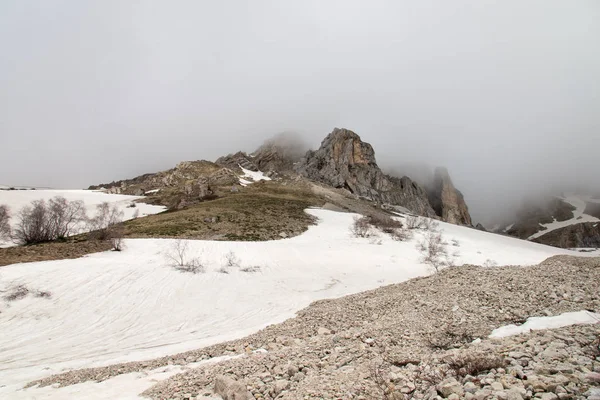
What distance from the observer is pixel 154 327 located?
14.3m

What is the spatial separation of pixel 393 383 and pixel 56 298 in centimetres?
1773

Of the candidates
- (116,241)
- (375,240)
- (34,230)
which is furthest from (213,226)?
(375,240)

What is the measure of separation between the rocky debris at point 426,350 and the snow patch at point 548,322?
1.04 ft

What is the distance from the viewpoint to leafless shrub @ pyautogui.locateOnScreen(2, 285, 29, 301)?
556 inches

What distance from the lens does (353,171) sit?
147m

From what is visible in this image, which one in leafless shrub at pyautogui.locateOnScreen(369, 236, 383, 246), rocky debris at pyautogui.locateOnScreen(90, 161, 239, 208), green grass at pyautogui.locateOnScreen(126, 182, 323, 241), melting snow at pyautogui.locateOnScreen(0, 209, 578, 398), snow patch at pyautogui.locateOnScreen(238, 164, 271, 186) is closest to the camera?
melting snow at pyautogui.locateOnScreen(0, 209, 578, 398)

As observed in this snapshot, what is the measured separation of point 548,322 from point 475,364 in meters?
4.08

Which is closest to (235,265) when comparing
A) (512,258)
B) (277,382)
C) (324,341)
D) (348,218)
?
(324,341)

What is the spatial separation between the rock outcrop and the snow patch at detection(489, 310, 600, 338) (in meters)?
121

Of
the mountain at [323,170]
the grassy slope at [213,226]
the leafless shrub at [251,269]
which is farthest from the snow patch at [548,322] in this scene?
the mountain at [323,170]

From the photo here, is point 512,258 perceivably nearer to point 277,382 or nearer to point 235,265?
point 235,265

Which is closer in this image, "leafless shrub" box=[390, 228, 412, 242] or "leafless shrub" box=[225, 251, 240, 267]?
"leafless shrub" box=[225, 251, 240, 267]

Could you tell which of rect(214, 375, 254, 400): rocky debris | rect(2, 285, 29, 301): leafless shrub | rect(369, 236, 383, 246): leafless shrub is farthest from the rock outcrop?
rect(214, 375, 254, 400): rocky debris

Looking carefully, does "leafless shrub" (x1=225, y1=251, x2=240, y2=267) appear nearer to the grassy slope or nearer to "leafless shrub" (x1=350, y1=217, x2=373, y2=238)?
the grassy slope
